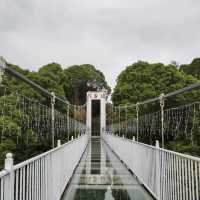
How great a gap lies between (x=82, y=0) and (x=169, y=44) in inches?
366

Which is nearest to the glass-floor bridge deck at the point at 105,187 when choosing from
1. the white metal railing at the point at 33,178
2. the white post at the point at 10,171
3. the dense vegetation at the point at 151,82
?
the white metal railing at the point at 33,178

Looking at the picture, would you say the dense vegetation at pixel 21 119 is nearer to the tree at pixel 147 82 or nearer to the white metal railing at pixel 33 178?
the white metal railing at pixel 33 178

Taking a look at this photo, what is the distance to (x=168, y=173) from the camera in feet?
10.3

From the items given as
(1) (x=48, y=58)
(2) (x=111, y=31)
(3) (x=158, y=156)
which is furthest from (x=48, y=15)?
(1) (x=48, y=58)

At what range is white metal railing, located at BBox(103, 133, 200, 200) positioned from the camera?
8.14ft

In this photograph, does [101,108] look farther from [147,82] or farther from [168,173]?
[168,173]

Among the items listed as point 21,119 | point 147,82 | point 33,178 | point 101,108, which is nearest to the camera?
point 33,178

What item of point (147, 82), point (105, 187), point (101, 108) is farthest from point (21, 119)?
point (101, 108)

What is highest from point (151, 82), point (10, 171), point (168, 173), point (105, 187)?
point (151, 82)

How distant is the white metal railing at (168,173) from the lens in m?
2.48

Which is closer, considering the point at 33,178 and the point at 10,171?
the point at 10,171

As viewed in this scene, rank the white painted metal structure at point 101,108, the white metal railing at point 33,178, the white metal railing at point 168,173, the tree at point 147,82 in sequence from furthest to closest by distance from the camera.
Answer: the white painted metal structure at point 101,108
the tree at point 147,82
the white metal railing at point 168,173
the white metal railing at point 33,178

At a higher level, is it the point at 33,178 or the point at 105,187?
the point at 33,178

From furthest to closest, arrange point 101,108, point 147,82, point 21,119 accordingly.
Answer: point 101,108 → point 147,82 → point 21,119
